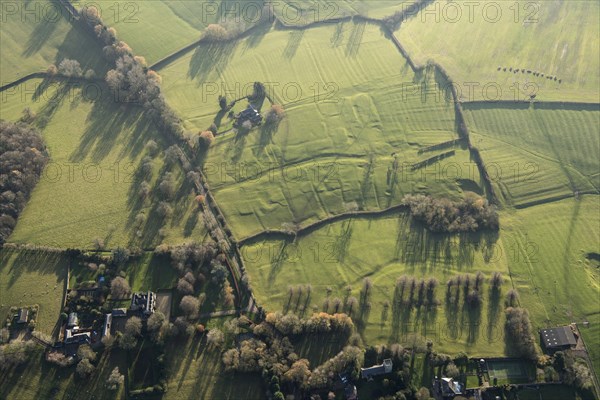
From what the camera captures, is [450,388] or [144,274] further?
[144,274]

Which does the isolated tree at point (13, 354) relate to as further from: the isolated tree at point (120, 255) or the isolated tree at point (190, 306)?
the isolated tree at point (190, 306)

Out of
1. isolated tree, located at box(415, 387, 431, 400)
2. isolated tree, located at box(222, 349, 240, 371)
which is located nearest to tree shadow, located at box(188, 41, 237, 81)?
isolated tree, located at box(222, 349, 240, 371)

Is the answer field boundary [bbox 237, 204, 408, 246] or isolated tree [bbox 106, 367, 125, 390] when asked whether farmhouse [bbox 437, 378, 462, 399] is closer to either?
field boundary [bbox 237, 204, 408, 246]

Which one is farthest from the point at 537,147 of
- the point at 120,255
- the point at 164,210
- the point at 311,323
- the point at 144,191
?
the point at 120,255

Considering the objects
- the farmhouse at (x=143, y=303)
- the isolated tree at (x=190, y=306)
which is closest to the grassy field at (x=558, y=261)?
the isolated tree at (x=190, y=306)

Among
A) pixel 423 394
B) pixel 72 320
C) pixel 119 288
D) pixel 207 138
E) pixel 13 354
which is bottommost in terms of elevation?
pixel 423 394

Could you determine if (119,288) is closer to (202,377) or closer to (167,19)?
(202,377)
